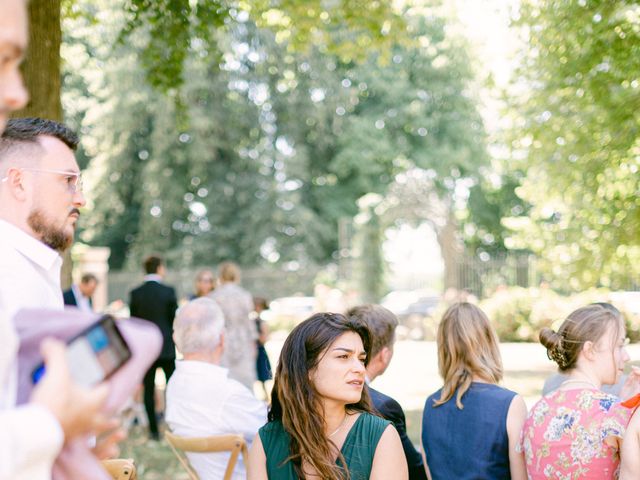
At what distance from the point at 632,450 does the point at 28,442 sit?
7.61ft

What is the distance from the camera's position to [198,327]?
423cm

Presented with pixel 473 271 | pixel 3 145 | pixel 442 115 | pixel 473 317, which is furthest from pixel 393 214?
pixel 3 145

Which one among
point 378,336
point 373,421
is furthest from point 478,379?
point 373,421

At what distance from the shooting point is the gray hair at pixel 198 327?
164 inches

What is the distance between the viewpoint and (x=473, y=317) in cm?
364

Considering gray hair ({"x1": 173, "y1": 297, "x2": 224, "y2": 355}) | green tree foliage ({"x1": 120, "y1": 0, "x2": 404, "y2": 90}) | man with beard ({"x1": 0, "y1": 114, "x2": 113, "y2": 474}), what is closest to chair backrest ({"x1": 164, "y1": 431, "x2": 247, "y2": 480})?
gray hair ({"x1": 173, "y1": 297, "x2": 224, "y2": 355})

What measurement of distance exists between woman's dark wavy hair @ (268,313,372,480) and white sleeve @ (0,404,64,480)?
174 cm

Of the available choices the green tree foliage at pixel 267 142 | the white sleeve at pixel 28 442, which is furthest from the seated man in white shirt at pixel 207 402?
the green tree foliage at pixel 267 142

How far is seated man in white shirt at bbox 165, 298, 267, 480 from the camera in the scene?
394 centimetres

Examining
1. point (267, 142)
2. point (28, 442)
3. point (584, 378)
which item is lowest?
point (584, 378)

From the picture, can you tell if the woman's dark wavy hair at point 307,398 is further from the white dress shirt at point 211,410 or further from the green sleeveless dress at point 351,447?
the white dress shirt at point 211,410

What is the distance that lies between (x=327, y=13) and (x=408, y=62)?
65.7 feet

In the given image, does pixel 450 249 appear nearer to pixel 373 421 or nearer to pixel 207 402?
pixel 207 402

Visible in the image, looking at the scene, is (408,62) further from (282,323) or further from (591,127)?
(591,127)
